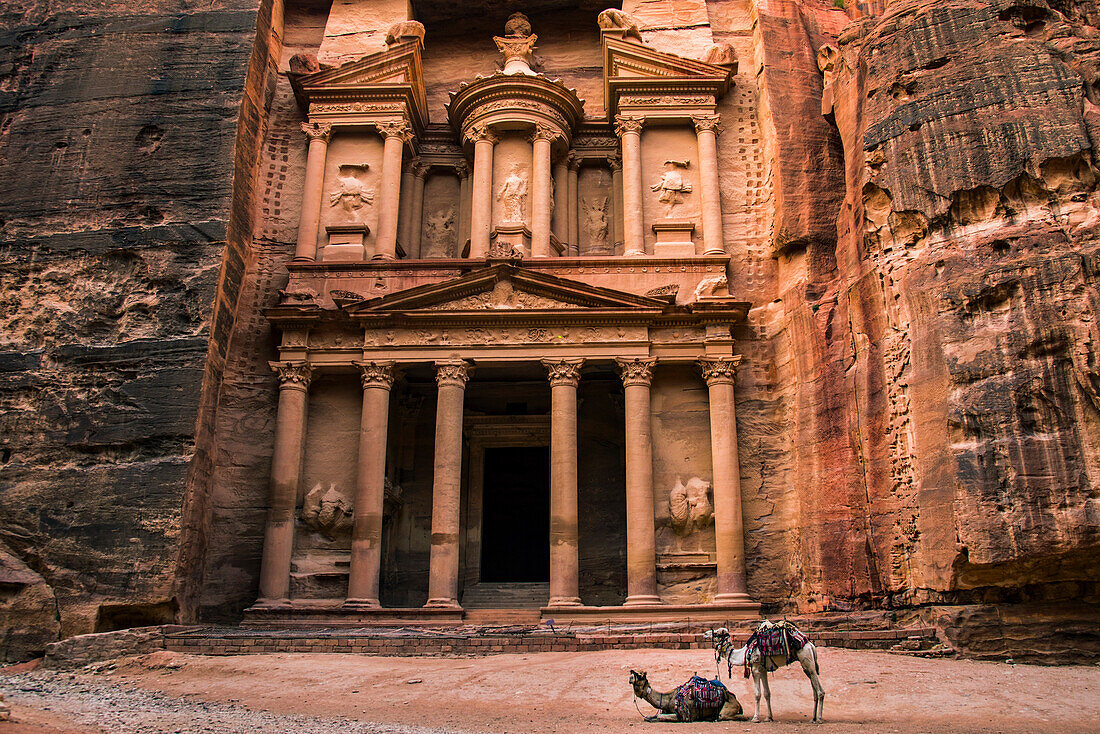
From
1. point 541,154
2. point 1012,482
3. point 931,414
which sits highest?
point 541,154

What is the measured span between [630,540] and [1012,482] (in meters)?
6.57

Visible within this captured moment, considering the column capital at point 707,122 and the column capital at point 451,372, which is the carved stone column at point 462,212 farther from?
the column capital at point 707,122

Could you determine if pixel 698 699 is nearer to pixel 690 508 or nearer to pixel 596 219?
pixel 690 508

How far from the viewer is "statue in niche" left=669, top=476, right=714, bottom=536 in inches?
629

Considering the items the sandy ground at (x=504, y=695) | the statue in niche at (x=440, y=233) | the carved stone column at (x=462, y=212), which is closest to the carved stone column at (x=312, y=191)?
the statue in niche at (x=440, y=233)

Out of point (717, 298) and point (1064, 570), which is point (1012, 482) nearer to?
point (1064, 570)

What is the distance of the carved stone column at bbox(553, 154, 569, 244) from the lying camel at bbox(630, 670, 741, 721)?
12583 millimetres

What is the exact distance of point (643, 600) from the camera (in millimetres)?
15031

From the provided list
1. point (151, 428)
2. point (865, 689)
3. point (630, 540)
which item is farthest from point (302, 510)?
point (865, 689)

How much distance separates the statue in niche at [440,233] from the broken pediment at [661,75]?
4714 millimetres

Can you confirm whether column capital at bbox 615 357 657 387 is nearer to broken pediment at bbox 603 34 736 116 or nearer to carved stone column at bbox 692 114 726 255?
carved stone column at bbox 692 114 726 255

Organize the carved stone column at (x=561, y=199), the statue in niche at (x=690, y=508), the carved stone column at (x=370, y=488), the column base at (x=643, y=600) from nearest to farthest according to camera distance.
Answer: the column base at (x=643, y=600), the carved stone column at (x=370, y=488), the statue in niche at (x=690, y=508), the carved stone column at (x=561, y=199)

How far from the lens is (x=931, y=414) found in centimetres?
1237

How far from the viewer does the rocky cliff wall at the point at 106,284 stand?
14.0 metres
